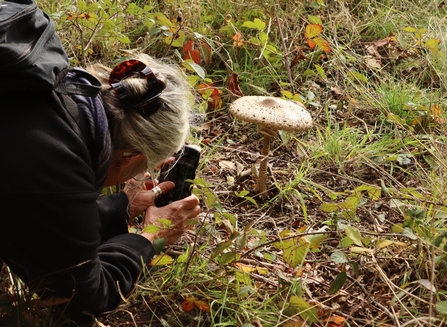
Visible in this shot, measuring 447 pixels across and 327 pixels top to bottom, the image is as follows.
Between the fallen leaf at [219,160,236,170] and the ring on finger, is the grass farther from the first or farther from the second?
the ring on finger

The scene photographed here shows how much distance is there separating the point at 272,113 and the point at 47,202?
1507 mm

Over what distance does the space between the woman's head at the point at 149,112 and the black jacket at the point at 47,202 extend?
0.26 metres

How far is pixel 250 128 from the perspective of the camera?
13.5 ft

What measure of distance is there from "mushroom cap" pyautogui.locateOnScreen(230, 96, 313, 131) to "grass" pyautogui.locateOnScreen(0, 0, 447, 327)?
0.38m

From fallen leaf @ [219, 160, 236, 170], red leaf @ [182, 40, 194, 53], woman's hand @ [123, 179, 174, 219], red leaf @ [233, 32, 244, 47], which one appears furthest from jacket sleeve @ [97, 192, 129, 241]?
red leaf @ [233, 32, 244, 47]

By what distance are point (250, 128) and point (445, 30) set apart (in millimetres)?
1922

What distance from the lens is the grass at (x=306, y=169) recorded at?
8.07 feet

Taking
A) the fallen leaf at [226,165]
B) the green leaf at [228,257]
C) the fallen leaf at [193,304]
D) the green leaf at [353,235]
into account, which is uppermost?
the green leaf at [353,235]

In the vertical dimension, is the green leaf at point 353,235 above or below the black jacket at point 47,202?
below

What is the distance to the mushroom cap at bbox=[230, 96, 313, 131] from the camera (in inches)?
120

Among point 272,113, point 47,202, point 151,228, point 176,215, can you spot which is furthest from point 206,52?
point 47,202

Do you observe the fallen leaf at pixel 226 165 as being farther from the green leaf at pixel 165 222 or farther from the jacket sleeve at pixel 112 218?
the green leaf at pixel 165 222

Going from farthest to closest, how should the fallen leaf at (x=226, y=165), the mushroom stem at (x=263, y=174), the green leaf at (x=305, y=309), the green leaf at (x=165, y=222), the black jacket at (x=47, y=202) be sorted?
the fallen leaf at (x=226, y=165) → the mushroom stem at (x=263, y=174) → the green leaf at (x=165, y=222) → the green leaf at (x=305, y=309) → the black jacket at (x=47, y=202)

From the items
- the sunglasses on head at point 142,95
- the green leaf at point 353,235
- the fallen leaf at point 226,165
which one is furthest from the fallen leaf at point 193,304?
the fallen leaf at point 226,165
